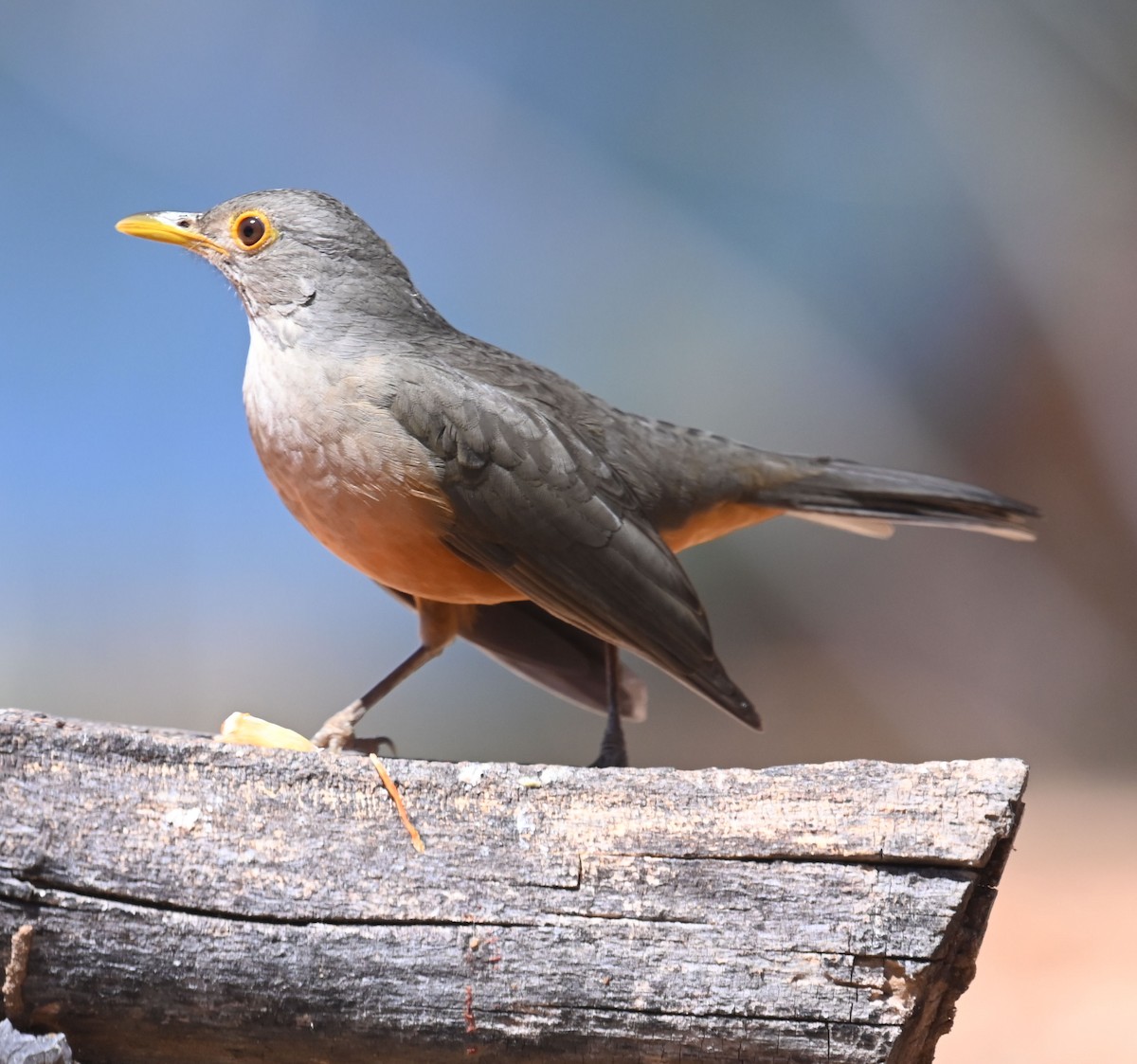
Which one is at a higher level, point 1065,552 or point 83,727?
point 1065,552

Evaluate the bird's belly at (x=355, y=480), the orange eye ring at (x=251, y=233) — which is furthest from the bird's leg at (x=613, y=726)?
the orange eye ring at (x=251, y=233)

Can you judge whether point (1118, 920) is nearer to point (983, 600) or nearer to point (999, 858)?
point (983, 600)

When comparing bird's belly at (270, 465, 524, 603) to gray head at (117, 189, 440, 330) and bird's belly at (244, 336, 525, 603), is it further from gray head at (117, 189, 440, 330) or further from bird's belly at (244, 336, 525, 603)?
gray head at (117, 189, 440, 330)

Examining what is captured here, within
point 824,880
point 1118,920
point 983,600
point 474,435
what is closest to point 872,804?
point 824,880

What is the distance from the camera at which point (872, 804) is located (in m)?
2.58

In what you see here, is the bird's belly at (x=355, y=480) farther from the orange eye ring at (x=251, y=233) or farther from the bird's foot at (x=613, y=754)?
the bird's foot at (x=613, y=754)

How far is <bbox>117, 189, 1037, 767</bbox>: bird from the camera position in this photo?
3.42 metres

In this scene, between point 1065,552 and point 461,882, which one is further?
point 1065,552

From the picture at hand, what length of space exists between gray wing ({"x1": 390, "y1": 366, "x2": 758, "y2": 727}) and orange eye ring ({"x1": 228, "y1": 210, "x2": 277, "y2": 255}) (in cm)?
69

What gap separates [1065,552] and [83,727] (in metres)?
10.3

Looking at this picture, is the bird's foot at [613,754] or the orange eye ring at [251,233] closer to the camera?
the orange eye ring at [251,233]

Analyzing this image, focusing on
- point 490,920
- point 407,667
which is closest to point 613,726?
point 407,667

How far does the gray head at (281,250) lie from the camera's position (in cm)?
373

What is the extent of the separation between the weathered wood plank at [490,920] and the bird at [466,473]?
993mm
